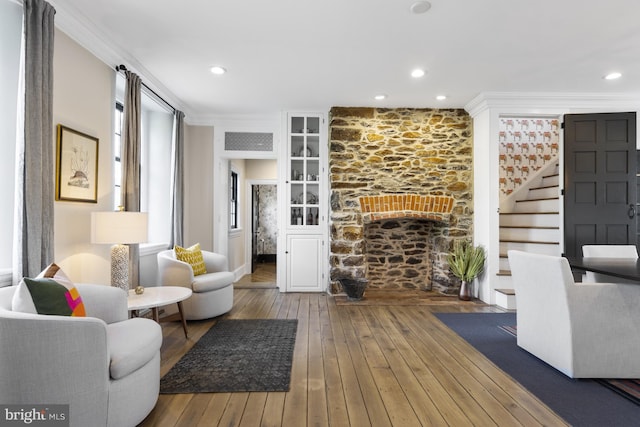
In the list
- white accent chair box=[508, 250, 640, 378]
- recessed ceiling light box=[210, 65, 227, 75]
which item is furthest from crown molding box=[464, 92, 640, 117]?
recessed ceiling light box=[210, 65, 227, 75]

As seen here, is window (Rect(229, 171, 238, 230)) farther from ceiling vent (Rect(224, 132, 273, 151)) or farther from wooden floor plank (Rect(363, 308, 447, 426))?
wooden floor plank (Rect(363, 308, 447, 426))

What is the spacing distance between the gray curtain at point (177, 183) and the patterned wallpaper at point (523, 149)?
17.0 feet

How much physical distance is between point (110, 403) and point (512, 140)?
6585 mm

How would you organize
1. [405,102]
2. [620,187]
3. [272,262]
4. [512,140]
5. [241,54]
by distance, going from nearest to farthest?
[241,54]
[620,187]
[405,102]
[512,140]
[272,262]

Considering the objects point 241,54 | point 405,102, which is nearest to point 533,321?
point 405,102

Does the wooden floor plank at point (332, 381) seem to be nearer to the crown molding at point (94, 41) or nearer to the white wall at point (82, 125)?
the white wall at point (82, 125)

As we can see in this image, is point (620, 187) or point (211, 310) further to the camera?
point (620, 187)

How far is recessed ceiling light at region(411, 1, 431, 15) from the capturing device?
2582 mm

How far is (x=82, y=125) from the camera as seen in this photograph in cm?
299

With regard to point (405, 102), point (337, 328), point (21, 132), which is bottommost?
point (337, 328)

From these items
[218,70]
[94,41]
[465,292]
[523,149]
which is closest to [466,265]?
[465,292]

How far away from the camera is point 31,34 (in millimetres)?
2297

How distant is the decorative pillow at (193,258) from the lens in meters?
4.02

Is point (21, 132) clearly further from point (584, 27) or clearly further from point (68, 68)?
point (584, 27)
